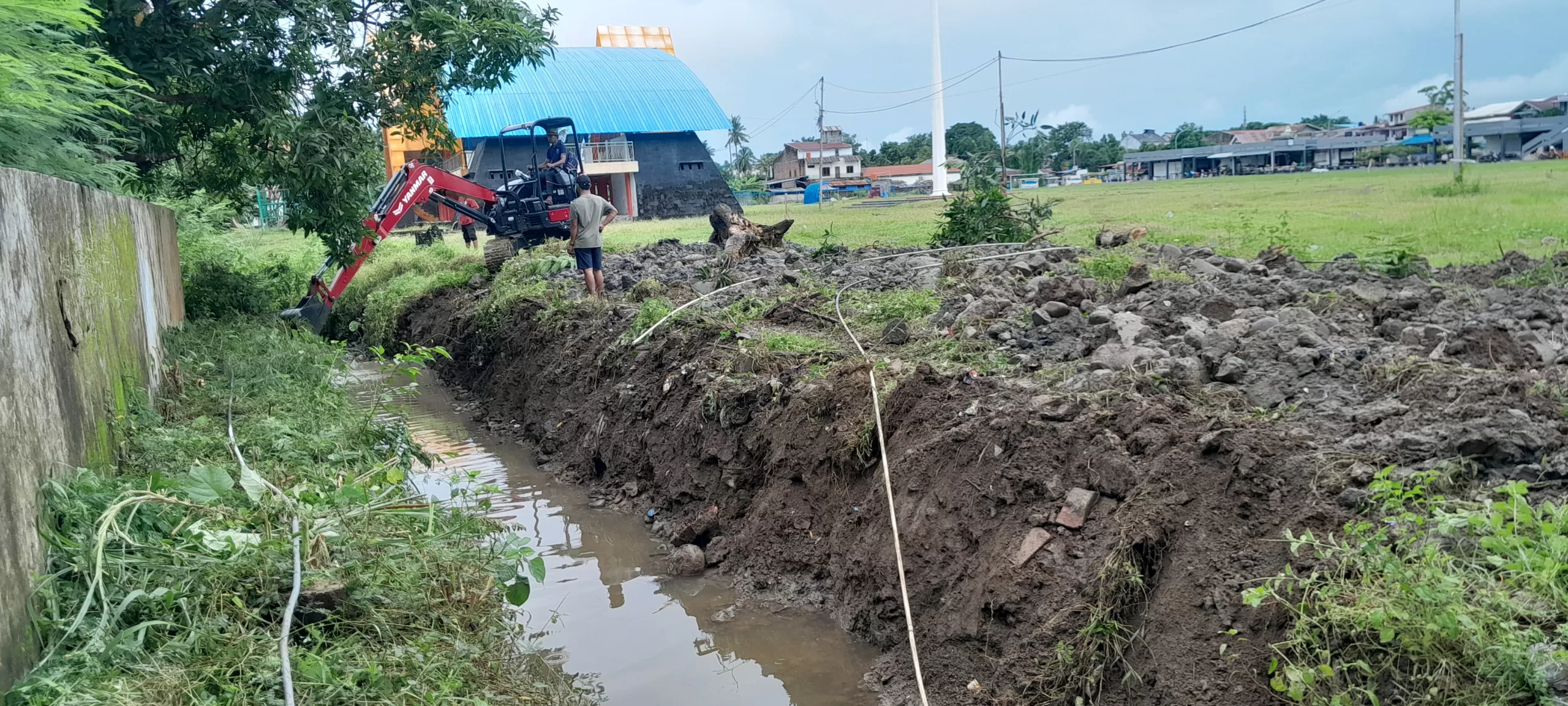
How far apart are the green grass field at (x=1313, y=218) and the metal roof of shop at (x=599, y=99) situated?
8779mm

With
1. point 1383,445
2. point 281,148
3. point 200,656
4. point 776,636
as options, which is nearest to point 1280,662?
point 1383,445

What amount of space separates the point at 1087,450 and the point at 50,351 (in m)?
4.56

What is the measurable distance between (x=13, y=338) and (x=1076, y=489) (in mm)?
4388

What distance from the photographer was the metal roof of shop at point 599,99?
4169 centimetres

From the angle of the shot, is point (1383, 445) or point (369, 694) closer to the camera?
point (369, 694)

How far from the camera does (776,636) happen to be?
19.5 feet

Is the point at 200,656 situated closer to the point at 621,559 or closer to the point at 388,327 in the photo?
the point at 621,559

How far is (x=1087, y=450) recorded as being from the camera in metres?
5.11

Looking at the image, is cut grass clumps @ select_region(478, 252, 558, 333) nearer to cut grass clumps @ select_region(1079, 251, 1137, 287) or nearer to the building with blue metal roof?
cut grass clumps @ select_region(1079, 251, 1137, 287)

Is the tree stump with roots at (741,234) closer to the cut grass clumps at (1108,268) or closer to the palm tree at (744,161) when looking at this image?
the cut grass clumps at (1108,268)

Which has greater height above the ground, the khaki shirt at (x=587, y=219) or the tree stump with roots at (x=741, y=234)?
the khaki shirt at (x=587, y=219)

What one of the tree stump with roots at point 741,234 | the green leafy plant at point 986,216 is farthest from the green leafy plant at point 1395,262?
the tree stump with roots at point 741,234

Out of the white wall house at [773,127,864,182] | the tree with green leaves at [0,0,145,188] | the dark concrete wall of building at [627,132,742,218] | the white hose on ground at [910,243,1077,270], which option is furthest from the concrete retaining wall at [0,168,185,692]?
the white wall house at [773,127,864,182]

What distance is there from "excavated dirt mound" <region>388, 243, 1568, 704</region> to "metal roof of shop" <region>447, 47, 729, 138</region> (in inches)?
1356
